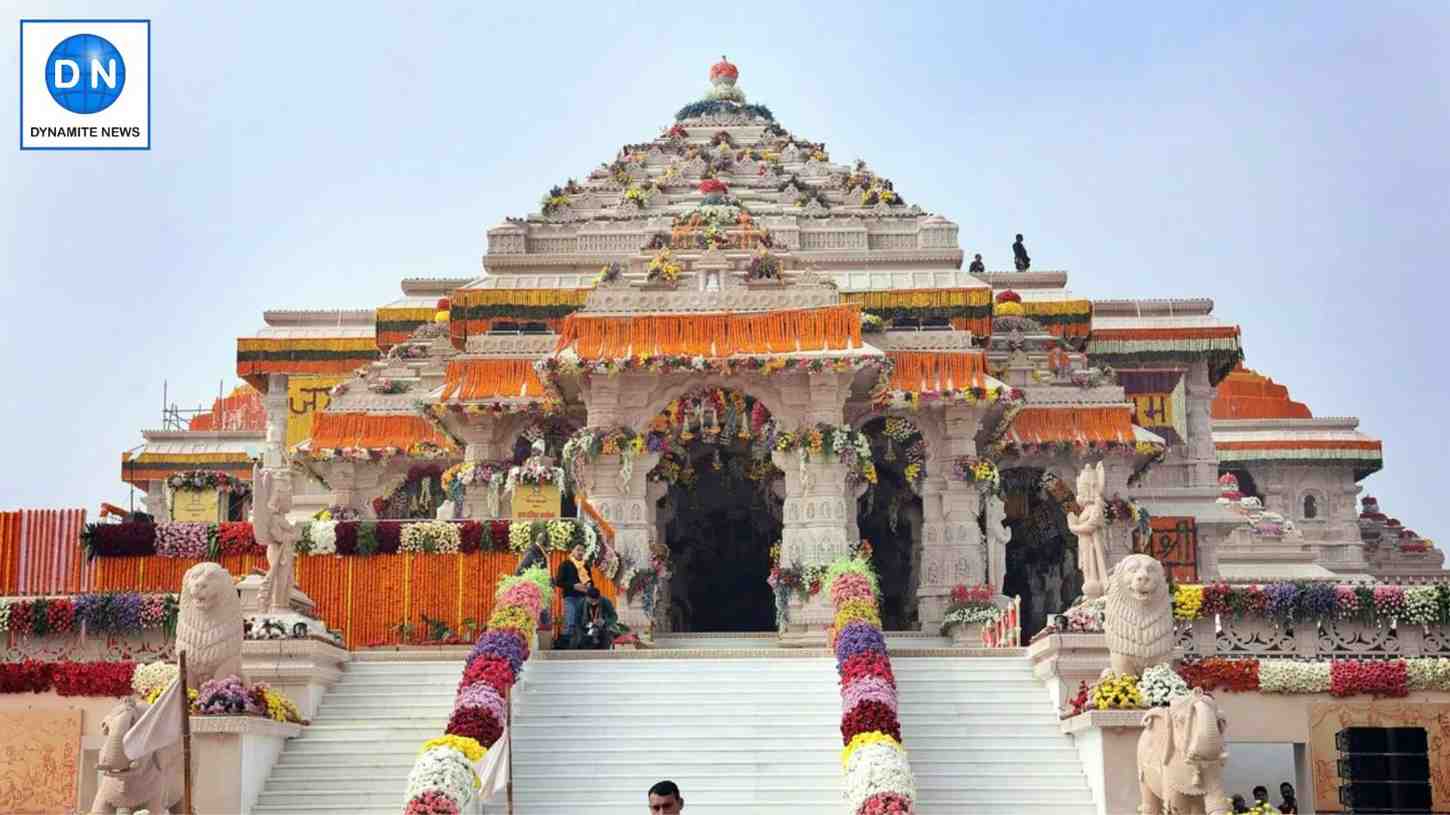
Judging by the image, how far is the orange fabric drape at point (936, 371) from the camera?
33344 mm

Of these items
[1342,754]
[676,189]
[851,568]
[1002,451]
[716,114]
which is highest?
[716,114]

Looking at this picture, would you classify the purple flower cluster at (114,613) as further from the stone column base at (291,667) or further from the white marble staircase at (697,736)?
the white marble staircase at (697,736)

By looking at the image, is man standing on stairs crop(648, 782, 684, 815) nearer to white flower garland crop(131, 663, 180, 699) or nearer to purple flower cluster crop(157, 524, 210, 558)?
white flower garland crop(131, 663, 180, 699)

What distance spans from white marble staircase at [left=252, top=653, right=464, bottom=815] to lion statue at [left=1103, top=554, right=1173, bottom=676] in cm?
737

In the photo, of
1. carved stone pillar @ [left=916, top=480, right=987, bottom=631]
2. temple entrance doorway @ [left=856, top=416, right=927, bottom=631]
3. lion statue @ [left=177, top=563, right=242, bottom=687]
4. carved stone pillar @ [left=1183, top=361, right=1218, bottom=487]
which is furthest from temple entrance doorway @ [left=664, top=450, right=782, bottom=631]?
lion statue @ [left=177, top=563, right=242, bottom=687]

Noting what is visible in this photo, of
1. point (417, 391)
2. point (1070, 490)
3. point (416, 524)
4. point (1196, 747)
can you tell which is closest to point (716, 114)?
point (417, 391)

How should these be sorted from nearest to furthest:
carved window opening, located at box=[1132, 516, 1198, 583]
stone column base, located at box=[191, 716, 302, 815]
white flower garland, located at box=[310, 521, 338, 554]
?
1. stone column base, located at box=[191, 716, 302, 815]
2. white flower garland, located at box=[310, 521, 338, 554]
3. carved window opening, located at box=[1132, 516, 1198, 583]

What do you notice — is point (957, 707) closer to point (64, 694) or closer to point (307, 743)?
point (307, 743)

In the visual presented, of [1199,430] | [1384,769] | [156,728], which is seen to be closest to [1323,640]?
[1384,769]

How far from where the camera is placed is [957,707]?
21.8 meters

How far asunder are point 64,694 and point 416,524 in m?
5.48

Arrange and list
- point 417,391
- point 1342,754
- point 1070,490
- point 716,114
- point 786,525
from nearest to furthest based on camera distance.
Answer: point 1342,754 → point 786,525 → point 1070,490 → point 417,391 → point 716,114

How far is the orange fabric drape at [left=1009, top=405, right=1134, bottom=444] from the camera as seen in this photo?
36.0 meters

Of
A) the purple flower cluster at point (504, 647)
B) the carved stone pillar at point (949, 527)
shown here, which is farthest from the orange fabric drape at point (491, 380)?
the purple flower cluster at point (504, 647)
